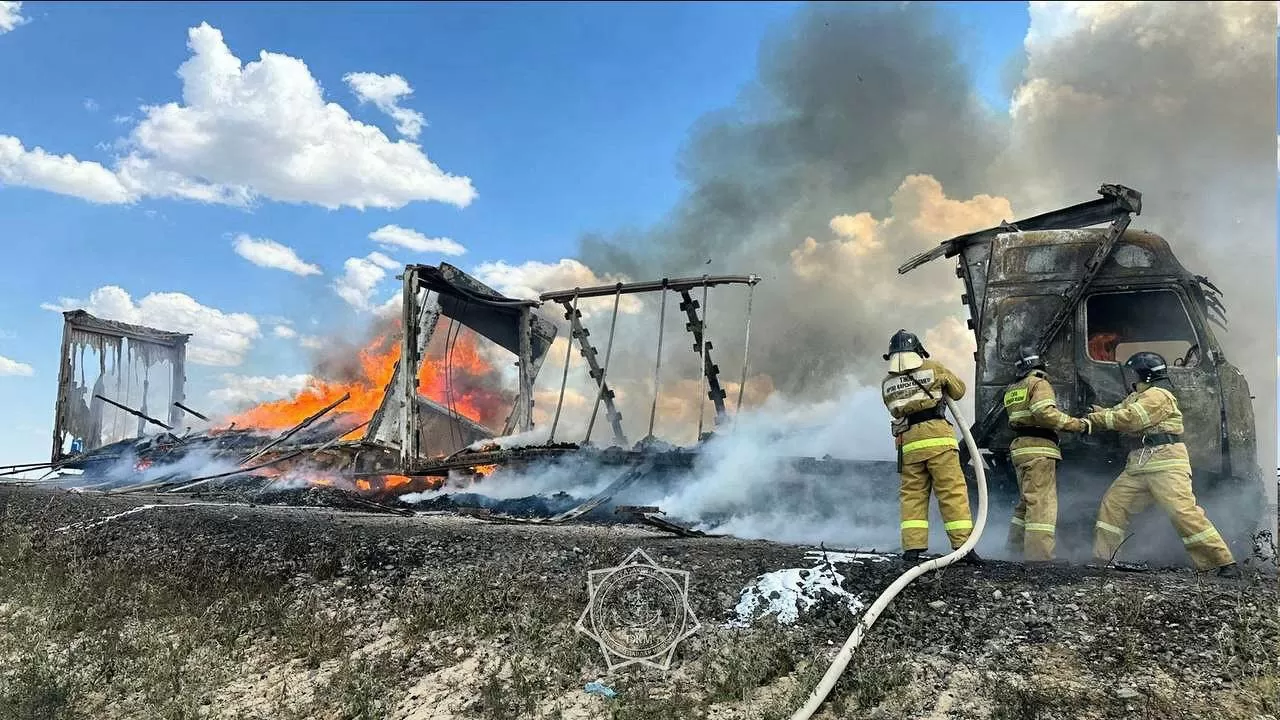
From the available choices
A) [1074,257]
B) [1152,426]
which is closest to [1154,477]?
[1152,426]

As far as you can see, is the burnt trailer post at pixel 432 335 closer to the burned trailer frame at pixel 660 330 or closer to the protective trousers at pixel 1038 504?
the burned trailer frame at pixel 660 330

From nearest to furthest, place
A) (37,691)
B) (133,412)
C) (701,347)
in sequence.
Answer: (37,691)
(701,347)
(133,412)

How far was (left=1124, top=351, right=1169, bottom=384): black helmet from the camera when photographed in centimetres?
596

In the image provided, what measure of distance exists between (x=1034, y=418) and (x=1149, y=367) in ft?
3.49

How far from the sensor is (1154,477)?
5750mm

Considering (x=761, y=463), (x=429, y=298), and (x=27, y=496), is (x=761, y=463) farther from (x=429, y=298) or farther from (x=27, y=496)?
(x=27, y=496)

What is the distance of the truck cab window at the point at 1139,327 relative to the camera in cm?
641

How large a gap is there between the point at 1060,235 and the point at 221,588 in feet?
26.6

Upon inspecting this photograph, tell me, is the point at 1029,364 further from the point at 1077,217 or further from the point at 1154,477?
the point at 1077,217

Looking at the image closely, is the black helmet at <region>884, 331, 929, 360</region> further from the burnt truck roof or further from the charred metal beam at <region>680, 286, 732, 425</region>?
the charred metal beam at <region>680, 286, 732, 425</region>

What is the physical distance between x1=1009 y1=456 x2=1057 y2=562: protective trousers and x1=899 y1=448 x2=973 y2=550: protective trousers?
2.66 ft

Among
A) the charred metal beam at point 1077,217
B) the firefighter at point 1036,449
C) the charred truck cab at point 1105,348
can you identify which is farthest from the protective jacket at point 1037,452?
the charred metal beam at point 1077,217

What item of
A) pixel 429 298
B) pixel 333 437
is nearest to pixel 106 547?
pixel 429 298

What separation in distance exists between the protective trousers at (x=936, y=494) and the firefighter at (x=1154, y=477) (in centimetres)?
137
